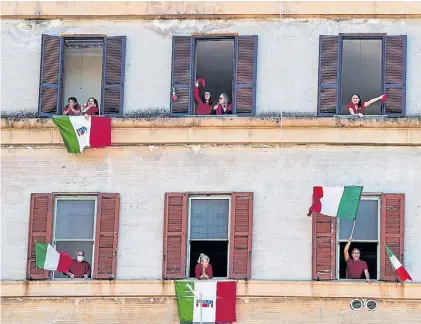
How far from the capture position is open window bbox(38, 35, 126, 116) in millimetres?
48469

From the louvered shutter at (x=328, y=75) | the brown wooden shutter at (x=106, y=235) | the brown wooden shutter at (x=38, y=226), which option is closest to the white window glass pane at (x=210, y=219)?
the brown wooden shutter at (x=106, y=235)

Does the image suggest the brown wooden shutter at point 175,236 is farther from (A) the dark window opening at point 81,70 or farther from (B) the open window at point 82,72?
(A) the dark window opening at point 81,70

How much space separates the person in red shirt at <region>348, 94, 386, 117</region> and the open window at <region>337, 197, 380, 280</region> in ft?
6.46

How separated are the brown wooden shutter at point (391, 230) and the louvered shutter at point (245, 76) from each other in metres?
3.68

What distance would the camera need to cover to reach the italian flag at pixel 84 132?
1887 inches

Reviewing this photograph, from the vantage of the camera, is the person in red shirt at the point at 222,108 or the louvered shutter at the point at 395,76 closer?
the louvered shutter at the point at 395,76

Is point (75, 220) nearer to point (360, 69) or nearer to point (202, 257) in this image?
point (202, 257)

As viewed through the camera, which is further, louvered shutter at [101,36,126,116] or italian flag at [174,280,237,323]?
louvered shutter at [101,36,126,116]

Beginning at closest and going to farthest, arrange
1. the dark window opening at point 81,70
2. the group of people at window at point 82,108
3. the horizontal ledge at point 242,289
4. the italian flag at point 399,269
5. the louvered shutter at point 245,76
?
1. the italian flag at point 399,269
2. the horizontal ledge at point 242,289
3. the louvered shutter at point 245,76
4. the group of people at window at point 82,108
5. the dark window opening at point 81,70

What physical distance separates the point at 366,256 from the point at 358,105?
134 inches

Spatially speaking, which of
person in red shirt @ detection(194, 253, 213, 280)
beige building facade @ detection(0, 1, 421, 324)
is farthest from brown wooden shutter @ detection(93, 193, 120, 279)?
person in red shirt @ detection(194, 253, 213, 280)

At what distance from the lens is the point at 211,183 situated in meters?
47.7

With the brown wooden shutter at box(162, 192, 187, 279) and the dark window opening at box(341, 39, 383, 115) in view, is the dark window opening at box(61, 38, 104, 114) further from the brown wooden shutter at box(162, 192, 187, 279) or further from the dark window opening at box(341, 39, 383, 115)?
the dark window opening at box(341, 39, 383, 115)

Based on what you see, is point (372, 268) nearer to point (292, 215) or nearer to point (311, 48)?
point (292, 215)
